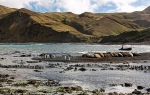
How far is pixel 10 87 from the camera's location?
34406mm

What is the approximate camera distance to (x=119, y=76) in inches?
1791

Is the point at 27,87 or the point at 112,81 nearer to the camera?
the point at 27,87

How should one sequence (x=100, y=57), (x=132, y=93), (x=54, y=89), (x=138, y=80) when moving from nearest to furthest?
(x=132, y=93) → (x=54, y=89) → (x=138, y=80) → (x=100, y=57)

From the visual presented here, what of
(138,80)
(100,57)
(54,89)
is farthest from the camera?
(100,57)

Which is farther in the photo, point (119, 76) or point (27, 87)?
point (119, 76)

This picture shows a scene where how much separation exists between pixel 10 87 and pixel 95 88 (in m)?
10.2

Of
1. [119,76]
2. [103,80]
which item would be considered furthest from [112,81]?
[119,76]

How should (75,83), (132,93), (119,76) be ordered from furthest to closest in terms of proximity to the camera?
(119,76) → (75,83) → (132,93)

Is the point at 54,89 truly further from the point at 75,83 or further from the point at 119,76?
the point at 119,76

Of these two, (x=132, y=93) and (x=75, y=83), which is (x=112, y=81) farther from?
(x=132, y=93)

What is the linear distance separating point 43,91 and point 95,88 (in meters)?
6.60

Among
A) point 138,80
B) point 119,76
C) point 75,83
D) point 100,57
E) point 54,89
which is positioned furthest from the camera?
point 100,57

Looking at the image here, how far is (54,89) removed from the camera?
1309 inches

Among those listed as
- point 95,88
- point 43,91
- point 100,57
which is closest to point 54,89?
point 43,91
